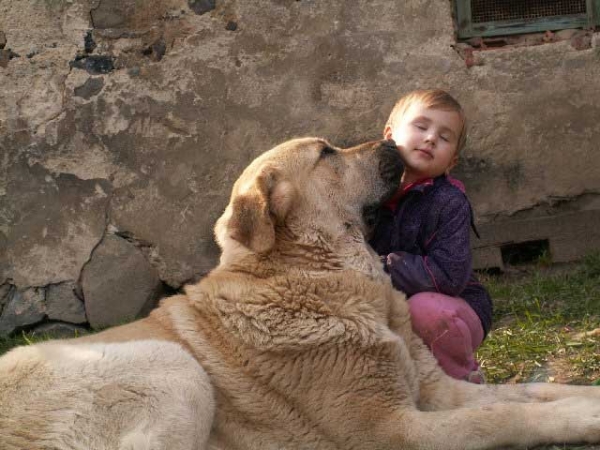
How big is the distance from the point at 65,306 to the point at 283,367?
125 inches

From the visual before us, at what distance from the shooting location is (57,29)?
19.6ft

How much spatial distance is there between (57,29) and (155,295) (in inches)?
82.0

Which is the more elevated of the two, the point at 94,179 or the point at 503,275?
the point at 94,179

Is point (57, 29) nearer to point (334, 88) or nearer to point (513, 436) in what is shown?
point (334, 88)

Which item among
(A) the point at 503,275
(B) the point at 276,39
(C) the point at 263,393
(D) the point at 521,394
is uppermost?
(B) the point at 276,39

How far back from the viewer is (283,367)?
11.0 ft

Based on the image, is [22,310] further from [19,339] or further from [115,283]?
[115,283]

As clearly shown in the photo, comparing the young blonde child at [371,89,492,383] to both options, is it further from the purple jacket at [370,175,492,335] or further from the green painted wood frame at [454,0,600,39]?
the green painted wood frame at [454,0,600,39]

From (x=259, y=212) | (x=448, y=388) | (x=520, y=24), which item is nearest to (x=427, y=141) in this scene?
(x=259, y=212)

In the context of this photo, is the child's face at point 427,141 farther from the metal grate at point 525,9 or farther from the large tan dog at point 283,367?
the metal grate at point 525,9

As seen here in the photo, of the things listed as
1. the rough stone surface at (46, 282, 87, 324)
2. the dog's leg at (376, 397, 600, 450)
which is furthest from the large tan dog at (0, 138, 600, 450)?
the rough stone surface at (46, 282, 87, 324)

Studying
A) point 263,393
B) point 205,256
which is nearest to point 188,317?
point 263,393

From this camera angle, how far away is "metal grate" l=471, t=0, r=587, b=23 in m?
6.09

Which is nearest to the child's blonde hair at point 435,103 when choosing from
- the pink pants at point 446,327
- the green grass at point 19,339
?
the pink pants at point 446,327
